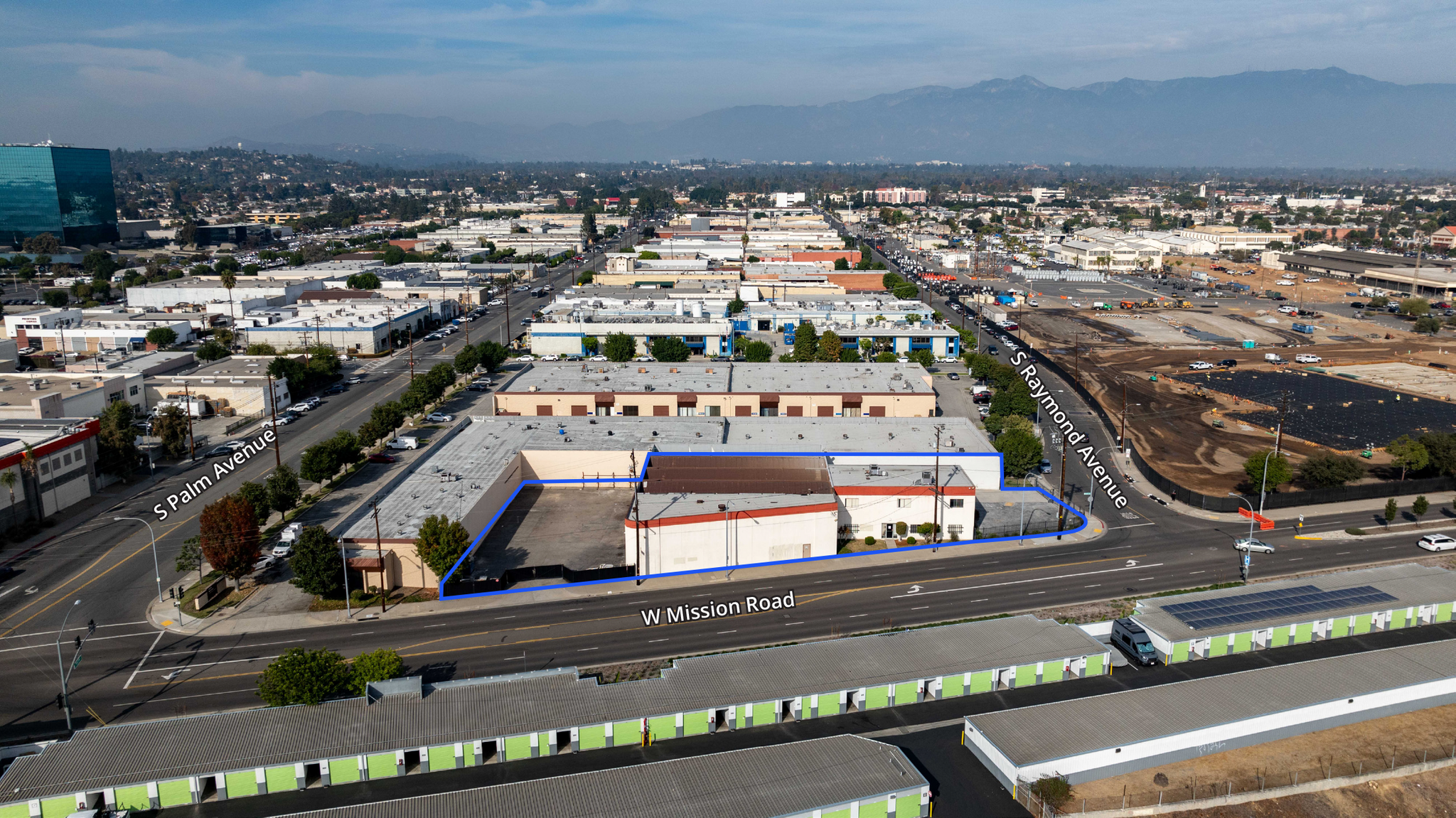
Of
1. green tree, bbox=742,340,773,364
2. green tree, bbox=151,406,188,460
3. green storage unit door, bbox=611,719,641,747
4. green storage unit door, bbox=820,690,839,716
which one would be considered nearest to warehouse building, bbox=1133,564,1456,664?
green storage unit door, bbox=820,690,839,716

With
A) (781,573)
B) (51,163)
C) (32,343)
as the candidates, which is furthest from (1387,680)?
(51,163)

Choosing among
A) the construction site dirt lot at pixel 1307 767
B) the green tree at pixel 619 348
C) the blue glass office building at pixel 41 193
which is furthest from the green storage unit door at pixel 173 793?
the blue glass office building at pixel 41 193

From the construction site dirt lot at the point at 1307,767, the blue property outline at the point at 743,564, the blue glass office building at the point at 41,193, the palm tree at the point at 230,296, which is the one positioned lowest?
the construction site dirt lot at the point at 1307,767

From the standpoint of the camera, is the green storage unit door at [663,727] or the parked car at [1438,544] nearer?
the green storage unit door at [663,727]

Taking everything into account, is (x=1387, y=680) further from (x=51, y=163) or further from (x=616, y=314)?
(x=51, y=163)

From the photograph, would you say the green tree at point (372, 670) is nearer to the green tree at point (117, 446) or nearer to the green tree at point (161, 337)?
the green tree at point (117, 446)

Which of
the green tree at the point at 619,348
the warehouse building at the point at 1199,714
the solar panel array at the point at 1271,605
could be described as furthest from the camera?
the green tree at the point at 619,348

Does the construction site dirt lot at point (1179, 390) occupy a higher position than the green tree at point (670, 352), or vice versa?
the green tree at point (670, 352)

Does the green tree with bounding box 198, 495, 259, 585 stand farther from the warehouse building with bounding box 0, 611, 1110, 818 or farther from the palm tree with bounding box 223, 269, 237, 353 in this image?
the palm tree with bounding box 223, 269, 237, 353

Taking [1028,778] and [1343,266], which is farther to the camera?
[1343,266]
